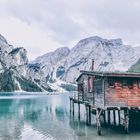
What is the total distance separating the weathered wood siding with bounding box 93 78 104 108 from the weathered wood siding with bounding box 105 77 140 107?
0.63 metres

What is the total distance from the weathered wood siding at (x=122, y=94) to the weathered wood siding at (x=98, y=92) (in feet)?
2.07

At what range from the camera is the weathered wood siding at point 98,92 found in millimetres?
41781

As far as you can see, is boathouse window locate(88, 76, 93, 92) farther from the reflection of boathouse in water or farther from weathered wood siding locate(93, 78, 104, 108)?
the reflection of boathouse in water

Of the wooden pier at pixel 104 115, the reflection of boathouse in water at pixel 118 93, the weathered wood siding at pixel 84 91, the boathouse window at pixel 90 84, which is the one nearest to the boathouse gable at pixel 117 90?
the reflection of boathouse in water at pixel 118 93

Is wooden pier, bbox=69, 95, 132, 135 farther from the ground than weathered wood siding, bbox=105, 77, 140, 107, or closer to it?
closer to it

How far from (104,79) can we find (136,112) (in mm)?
7762

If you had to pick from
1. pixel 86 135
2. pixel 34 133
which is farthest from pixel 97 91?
pixel 34 133

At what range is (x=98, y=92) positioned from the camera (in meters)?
43.4

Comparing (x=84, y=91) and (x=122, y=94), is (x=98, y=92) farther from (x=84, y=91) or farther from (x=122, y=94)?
(x=84, y=91)

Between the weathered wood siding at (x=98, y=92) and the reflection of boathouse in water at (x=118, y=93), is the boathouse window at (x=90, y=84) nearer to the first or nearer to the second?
the weathered wood siding at (x=98, y=92)

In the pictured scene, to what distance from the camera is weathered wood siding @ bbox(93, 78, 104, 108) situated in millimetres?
41781

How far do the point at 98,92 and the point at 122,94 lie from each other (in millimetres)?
3227

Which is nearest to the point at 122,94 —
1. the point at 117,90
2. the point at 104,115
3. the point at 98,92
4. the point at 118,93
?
the point at 118,93

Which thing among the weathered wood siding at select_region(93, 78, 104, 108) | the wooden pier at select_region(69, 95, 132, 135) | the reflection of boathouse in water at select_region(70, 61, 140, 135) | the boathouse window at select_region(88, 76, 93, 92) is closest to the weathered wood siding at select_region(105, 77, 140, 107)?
the reflection of boathouse in water at select_region(70, 61, 140, 135)
